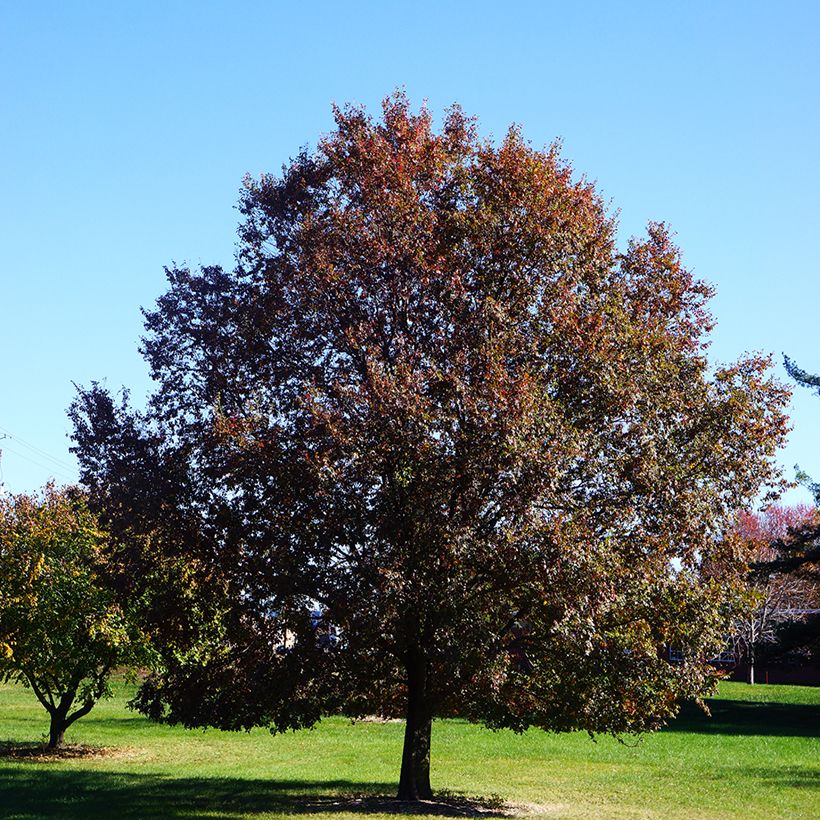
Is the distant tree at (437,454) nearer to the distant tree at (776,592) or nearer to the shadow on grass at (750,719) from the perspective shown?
the shadow on grass at (750,719)

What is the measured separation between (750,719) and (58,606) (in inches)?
1238

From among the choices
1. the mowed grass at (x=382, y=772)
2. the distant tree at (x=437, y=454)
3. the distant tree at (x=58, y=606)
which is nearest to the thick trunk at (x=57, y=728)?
the distant tree at (x=58, y=606)

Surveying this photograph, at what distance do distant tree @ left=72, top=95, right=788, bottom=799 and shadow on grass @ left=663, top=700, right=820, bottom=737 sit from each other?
22808mm

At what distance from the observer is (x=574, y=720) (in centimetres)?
1841

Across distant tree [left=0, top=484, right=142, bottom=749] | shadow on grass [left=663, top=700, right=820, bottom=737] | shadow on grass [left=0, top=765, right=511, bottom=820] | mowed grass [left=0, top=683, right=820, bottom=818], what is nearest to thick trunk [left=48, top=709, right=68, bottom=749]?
distant tree [left=0, top=484, right=142, bottom=749]

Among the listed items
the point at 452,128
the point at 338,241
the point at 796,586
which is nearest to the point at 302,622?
the point at 338,241

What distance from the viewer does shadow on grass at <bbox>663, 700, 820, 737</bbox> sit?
131ft

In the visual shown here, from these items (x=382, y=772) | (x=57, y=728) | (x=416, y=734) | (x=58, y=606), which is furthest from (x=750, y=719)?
(x=58, y=606)

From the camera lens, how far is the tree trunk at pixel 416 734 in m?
19.0

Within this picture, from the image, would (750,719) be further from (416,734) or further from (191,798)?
(191,798)

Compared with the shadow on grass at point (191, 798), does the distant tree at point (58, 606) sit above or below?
above

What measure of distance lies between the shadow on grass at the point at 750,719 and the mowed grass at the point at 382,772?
32 cm

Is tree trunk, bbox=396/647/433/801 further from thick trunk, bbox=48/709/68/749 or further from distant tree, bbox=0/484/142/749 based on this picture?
thick trunk, bbox=48/709/68/749

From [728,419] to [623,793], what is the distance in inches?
340
